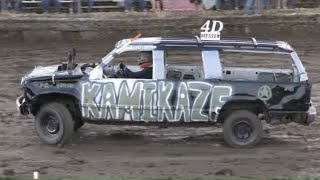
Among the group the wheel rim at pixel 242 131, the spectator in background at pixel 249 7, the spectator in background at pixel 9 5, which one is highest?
the spectator in background at pixel 9 5

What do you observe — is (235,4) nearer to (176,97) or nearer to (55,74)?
(176,97)

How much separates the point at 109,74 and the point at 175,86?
1188 mm

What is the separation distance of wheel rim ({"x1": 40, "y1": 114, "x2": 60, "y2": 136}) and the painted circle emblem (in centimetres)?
332

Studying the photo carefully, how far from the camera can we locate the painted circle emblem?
11031mm

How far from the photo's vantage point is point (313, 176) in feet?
32.3

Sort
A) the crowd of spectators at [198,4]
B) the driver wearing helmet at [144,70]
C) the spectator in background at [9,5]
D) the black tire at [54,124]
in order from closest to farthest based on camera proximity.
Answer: the black tire at [54,124]
the driver wearing helmet at [144,70]
the spectator in background at [9,5]
the crowd of spectators at [198,4]

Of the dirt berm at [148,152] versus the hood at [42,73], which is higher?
the hood at [42,73]

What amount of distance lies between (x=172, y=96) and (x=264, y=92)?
1473 millimetres

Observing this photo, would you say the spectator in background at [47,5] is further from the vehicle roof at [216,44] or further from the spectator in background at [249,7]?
the vehicle roof at [216,44]

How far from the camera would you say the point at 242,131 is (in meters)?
11.3

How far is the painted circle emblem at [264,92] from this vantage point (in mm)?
11031

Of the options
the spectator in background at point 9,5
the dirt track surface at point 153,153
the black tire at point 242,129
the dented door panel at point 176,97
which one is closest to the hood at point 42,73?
the dented door panel at point 176,97

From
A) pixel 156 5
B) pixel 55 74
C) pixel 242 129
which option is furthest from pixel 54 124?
pixel 156 5

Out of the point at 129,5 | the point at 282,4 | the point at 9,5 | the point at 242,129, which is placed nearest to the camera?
the point at 242,129
